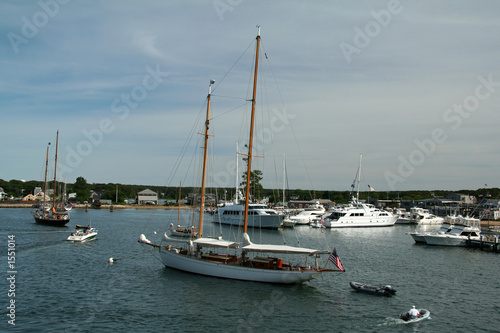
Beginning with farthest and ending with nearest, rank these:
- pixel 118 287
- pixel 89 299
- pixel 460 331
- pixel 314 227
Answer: pixel 314 227 → pixel 118 287 → pixel 89 299 → pixel 460 331

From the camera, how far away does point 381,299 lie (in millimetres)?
30406

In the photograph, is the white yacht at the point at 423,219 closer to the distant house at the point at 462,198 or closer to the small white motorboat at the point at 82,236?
the distant house at the point at 462,198

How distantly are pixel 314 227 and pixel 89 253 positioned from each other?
206ft

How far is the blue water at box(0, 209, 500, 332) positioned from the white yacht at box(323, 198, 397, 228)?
51.2 metres

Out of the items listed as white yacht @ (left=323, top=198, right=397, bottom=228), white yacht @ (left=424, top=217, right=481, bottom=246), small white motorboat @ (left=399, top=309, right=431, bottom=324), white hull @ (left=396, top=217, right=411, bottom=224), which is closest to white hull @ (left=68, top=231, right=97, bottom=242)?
small white motorboat @ (left=399, top=309, right=431, bottom=324)

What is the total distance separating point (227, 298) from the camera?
29.9m

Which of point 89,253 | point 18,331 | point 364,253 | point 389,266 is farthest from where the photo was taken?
point 364,253

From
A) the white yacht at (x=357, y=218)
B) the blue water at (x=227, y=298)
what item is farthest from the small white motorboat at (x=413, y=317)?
the white yacht at (x=357, y=218)

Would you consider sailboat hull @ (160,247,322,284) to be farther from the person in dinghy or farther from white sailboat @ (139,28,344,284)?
the person in dinghy

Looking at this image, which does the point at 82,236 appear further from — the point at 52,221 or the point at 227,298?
the point at 227,298

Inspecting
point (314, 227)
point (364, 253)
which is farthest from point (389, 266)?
point (314, 227)

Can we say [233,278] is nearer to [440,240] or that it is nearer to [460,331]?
[460,331]

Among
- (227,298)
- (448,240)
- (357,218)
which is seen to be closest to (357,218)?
(357,218)

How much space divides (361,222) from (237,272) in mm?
73172
